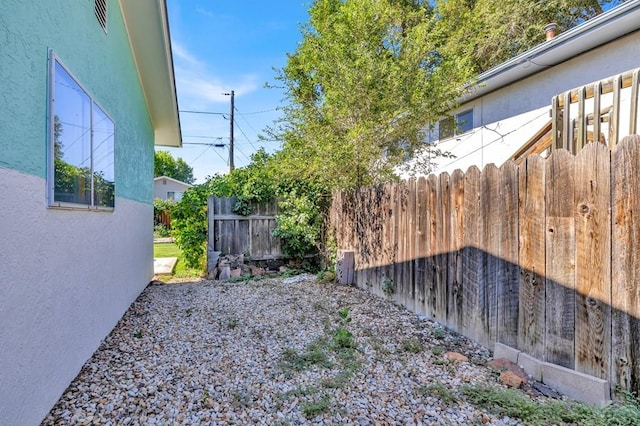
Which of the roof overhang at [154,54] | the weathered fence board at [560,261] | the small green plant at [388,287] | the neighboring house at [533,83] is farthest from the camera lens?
the neighboring house at [533,83]

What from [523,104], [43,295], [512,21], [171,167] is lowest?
[43,295]

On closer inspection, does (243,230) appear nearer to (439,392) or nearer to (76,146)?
(76,146)

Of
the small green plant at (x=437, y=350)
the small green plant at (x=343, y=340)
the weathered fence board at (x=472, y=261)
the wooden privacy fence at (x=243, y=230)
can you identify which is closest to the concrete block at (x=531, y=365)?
the weathered fence board at (x=472, y=261)

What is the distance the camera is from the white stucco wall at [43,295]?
1.76 meters

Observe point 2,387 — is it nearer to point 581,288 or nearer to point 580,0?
point 581,288

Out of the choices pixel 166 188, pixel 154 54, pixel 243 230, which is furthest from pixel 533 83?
pixel 166 188

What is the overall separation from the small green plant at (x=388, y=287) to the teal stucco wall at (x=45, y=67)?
13.3 feet

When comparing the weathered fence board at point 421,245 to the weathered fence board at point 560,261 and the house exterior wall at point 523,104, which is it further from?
the house exterior wall at point 523,104

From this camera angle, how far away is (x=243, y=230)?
25.1 feet

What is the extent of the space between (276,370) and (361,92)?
4414 mm

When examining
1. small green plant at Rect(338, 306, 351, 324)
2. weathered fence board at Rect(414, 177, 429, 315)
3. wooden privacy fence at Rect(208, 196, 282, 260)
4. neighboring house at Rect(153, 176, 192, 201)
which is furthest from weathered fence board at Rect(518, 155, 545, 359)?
neighboring house at Rect(153, 176, 192, 201)

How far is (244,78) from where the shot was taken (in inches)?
623

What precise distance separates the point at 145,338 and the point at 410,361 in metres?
2.90

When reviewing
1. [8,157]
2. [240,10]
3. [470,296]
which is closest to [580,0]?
[240,10]
